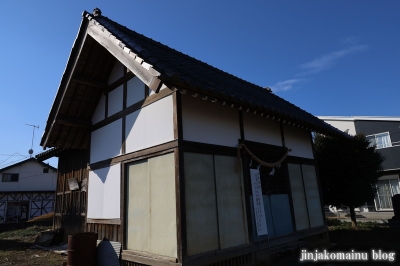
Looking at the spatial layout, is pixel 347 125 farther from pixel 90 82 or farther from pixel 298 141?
pixel 90 82

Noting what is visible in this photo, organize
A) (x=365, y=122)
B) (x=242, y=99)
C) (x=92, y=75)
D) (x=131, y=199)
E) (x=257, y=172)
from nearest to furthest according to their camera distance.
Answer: (x=242, y=99)
(x=131, y=199)
(x=257, y=172)
(x=92, y=75)
(x=365, y=122)

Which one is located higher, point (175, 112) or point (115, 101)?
point (115, 101)

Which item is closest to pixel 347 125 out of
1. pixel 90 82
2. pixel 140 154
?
pixel 140 154

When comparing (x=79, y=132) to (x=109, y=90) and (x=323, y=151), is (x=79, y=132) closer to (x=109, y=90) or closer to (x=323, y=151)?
(x=109, y=90)

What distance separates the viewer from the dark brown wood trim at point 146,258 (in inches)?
206

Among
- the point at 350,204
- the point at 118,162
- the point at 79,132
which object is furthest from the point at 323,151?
the point at 79,132

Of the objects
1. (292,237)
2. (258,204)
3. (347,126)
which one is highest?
(347,126)

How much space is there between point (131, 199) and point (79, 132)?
409 cm

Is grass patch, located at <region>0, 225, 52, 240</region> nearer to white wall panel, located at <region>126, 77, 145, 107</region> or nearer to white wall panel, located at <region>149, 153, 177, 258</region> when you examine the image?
white wall panel, located at <region>126, 77, 145, 107</region>

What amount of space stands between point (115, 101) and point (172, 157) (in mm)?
3529

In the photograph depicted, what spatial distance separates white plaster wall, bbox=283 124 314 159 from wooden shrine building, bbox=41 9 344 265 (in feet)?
0.23

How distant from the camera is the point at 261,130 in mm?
7902

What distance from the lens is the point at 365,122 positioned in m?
22.2

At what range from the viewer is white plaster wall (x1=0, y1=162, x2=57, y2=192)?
3300 centimetres
